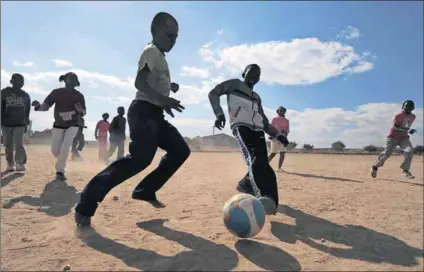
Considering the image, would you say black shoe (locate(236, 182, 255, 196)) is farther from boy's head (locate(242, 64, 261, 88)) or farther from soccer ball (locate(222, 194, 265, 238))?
boy's head (locate(242, 64, 261, 88))

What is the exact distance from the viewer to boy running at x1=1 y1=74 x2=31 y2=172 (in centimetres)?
832

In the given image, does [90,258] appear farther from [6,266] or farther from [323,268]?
[323,268]

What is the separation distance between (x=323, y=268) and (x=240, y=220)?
34.1 inches

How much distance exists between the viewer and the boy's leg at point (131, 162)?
12.1 feet

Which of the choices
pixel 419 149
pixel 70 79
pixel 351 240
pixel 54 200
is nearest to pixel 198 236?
pixel 351 240

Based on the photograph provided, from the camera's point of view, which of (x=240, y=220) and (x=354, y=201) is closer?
(x=240, y=220)

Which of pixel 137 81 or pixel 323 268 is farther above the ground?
pixel 137 81

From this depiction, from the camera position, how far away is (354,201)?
6223mm

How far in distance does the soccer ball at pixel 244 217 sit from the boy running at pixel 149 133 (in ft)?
3.54

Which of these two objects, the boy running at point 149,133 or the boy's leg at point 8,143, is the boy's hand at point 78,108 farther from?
the boy running at point 149,133

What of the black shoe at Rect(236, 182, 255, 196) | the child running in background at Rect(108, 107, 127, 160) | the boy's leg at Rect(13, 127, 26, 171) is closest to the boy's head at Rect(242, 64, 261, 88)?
the black shoe at Rect(236, 182, 255, 196)

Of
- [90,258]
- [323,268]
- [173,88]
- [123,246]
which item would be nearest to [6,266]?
[90,258]

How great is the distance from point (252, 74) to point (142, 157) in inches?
92.9

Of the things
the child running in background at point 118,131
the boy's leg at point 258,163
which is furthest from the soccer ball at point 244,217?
the child running in background at point 118,131
